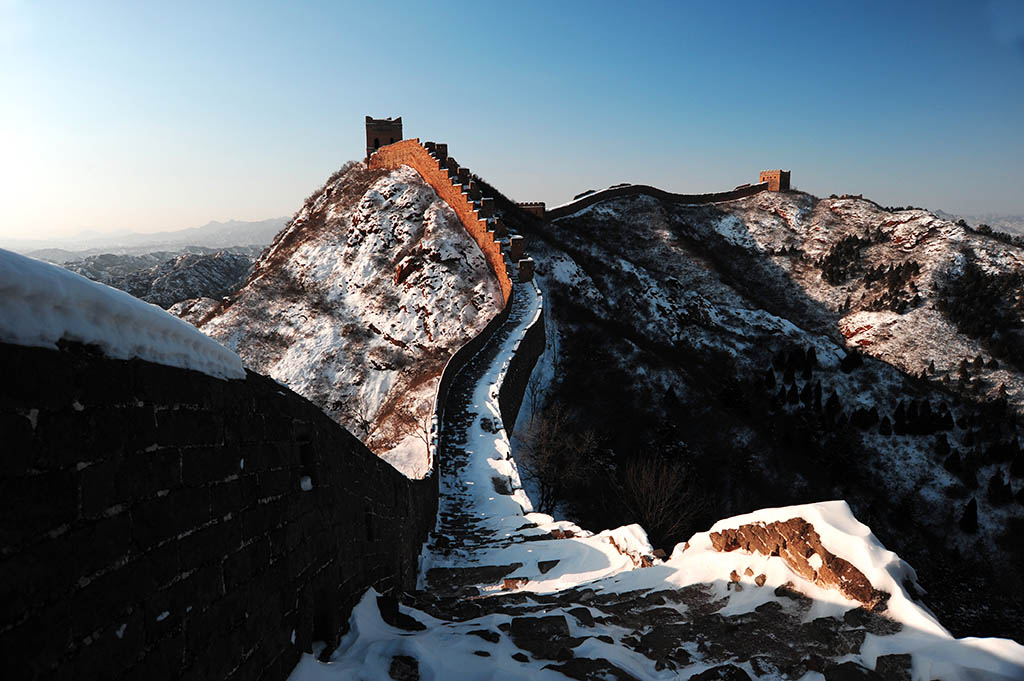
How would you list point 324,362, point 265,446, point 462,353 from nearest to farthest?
point 265,446 < point 462,353 < point 324,362

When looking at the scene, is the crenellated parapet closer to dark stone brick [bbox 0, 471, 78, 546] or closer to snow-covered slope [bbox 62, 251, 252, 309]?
dark stone brick [bbox 0, 471, 78, 546]

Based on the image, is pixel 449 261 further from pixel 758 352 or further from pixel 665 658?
pixel 665 658

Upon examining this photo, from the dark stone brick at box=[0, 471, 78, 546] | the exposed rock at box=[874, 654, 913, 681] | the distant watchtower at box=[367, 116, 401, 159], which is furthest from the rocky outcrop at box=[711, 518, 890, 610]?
the distant watchtower at box=[367, 116, 401, 159]

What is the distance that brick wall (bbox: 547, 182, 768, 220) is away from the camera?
5325 cm

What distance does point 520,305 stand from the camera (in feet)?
91.9

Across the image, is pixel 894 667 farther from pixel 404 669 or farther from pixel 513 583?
pixel 513 583

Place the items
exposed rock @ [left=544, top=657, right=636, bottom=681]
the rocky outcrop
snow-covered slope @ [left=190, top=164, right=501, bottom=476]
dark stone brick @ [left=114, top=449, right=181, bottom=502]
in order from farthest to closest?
snow-covered slope @ [left=190, top=164, right=501, bottom=476] < the rocky outcrop < exposed rock @ [left=544, top=657, right=636, bottom=681] < dark stone brick @ [left=114, top=449, right=181, bottom=502]

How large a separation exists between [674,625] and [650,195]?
60347 millimetres

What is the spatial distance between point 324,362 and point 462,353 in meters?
11.3

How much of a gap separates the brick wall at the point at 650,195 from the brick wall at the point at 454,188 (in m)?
15.4

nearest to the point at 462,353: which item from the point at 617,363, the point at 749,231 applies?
the point at 617,363

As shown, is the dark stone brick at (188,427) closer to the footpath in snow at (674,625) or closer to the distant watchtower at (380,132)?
the footpath in snow at (674,625)

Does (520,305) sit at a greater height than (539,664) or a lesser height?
greater

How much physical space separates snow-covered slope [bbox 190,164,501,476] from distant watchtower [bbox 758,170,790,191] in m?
47.1
